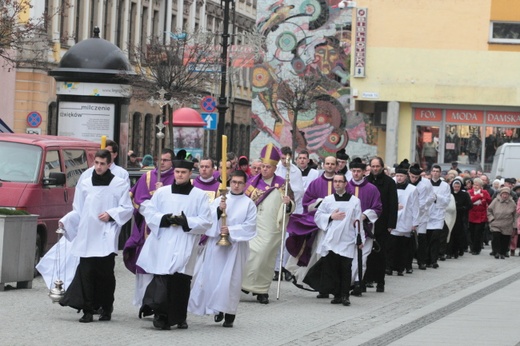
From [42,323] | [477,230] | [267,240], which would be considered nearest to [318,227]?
[267,240]

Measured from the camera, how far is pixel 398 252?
24922 mm

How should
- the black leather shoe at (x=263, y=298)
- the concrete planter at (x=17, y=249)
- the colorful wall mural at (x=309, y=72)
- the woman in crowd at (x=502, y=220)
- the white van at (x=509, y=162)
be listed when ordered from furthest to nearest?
the colorful wall mural at (x=309, y=72) → the white van at (x=509, y=162) → the woman in crowd at (x=502, y=220) → the black leather shoe at (x=263, y=298) → the concrete planter at (x=17, y=249)

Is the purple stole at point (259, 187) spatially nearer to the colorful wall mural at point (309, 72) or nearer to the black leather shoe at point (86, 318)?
the black leather shoe at point (86, 318)

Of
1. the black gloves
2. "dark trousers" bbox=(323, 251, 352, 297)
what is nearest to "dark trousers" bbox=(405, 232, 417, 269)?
"dark trousers" bbox=(323, 251, 352, 297)

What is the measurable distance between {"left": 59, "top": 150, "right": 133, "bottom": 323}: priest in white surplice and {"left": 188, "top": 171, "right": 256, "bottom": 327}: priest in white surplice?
0.97 meters

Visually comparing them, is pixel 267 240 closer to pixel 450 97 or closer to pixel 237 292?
pixel 237 292

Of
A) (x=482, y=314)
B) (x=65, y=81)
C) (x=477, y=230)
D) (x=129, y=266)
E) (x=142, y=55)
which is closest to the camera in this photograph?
(x=129, y=266)

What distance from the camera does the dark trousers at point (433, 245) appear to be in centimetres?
2766

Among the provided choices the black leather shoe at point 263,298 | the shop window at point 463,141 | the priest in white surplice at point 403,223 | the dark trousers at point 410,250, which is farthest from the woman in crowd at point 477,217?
the black leather shoe at point 263,298

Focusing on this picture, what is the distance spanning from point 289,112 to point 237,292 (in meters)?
58.8

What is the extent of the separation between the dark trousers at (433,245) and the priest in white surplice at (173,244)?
13782 mm

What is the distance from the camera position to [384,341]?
46.0 feet

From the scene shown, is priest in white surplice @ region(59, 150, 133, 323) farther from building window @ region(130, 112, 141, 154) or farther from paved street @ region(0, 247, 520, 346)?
building window @ region(130, 112, 141, 154)

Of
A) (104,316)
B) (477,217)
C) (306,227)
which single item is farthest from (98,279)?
(477,217)
